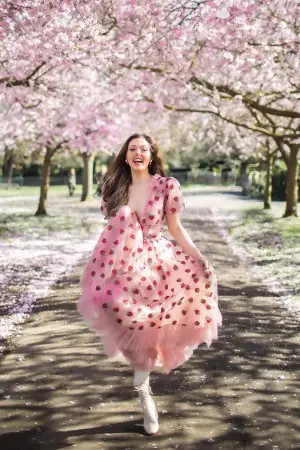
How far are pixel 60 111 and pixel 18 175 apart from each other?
166 ft

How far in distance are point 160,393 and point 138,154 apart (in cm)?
199

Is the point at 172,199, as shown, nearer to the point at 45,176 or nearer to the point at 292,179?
the point at 292,179

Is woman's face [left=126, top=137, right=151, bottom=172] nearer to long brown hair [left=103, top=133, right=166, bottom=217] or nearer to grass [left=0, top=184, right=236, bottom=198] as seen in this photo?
long brown hair [left=103, top=133, right=166, bottom=217]

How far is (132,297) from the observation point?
4.43m

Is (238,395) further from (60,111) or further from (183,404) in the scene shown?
(60,111)

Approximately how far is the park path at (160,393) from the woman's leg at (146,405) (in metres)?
0.07

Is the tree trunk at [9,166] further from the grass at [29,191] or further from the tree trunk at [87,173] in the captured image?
the tree trunk at [87,173]

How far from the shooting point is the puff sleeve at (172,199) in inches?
185

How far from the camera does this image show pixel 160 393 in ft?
17.5

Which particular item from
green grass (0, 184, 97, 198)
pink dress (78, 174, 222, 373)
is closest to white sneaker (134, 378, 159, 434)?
pink dress (78, 174, 222, 373)

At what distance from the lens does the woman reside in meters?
4.44

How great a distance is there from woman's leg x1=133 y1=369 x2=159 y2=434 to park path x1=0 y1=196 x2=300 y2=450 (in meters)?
0.07

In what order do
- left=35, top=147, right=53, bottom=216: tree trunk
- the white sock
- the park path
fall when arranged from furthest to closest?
left=35, top=147, right=53, bottom=216: tree trunk, the white sock, the park path

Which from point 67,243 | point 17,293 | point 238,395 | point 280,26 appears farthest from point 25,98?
point 238,395
